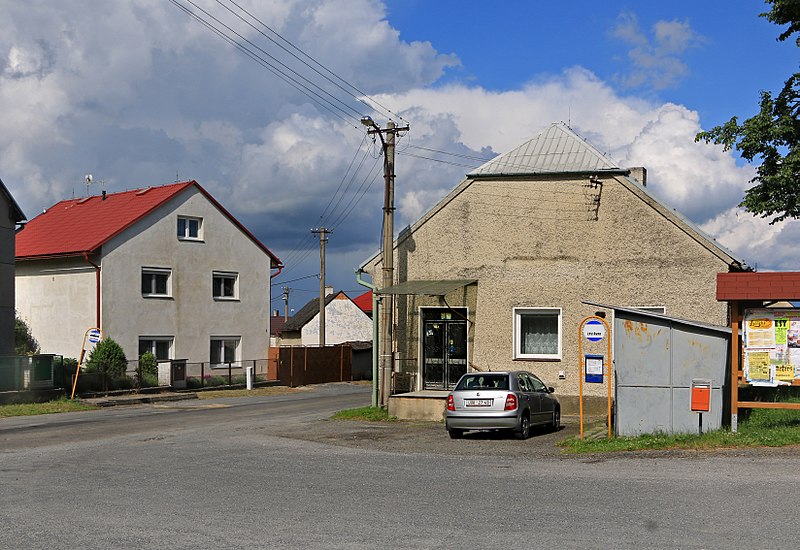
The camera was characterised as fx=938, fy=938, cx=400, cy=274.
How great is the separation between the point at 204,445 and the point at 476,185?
426 inches

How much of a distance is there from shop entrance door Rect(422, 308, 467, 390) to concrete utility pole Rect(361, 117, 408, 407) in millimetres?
990

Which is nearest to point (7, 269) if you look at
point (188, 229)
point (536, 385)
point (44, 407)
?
point (44, 407)

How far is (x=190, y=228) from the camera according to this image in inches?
1681

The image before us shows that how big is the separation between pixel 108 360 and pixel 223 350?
896 centimetres

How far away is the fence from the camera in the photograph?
43.9 m

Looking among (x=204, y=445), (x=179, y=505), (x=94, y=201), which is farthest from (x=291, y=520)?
(x=94, y=201)

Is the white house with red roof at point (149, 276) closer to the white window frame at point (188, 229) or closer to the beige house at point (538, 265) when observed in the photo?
the white window frame at point (188, 229)

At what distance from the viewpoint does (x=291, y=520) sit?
9859 mm

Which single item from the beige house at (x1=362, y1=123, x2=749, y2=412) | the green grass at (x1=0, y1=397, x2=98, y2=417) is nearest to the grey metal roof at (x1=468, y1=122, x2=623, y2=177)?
the beige house at (x1=362, y1=123, x2=749, y2=412)

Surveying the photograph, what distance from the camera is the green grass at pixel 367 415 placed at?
79.7ft

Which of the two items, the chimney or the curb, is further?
the curb

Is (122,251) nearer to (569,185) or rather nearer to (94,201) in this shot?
(94,201)

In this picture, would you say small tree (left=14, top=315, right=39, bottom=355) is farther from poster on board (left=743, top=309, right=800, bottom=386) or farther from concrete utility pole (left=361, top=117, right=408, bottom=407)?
poster on board (left=743, top=309, right=800, bottom=386)

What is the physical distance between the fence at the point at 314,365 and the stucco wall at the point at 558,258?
18678 mm
